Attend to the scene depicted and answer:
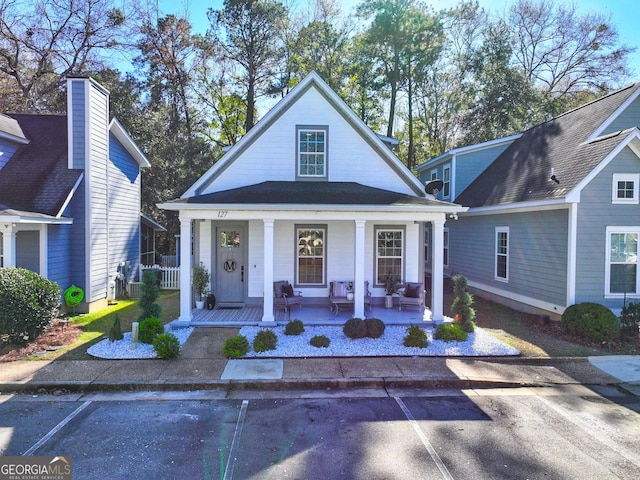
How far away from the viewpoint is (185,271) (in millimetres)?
9578

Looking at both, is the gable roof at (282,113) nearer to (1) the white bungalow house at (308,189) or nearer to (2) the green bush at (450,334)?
(1) the white bungalow house at (308,189)

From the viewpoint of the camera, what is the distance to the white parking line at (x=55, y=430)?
4652 millimetres

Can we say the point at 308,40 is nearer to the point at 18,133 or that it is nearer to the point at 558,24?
the point at 558,24

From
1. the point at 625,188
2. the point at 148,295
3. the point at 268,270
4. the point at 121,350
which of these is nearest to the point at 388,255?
the point at 268,270

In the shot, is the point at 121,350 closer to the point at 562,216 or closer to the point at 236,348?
the point at 236,348

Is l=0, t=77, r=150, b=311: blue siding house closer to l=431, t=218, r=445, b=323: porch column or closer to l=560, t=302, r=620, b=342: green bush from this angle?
l=431, t=218, r=445, b=323: porch column

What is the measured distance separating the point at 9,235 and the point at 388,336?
9.55 m

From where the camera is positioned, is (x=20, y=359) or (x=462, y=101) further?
(x=462, y=101)

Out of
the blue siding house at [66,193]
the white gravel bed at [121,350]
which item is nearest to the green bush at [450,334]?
the white gravel bed at [121,350]

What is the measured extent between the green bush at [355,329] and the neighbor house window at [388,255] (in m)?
3.23

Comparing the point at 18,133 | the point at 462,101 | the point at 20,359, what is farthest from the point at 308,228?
the point at 462,101

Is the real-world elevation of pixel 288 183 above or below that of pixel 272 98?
below

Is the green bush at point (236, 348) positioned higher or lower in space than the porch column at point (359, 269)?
lower

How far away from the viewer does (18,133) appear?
1265 cm
